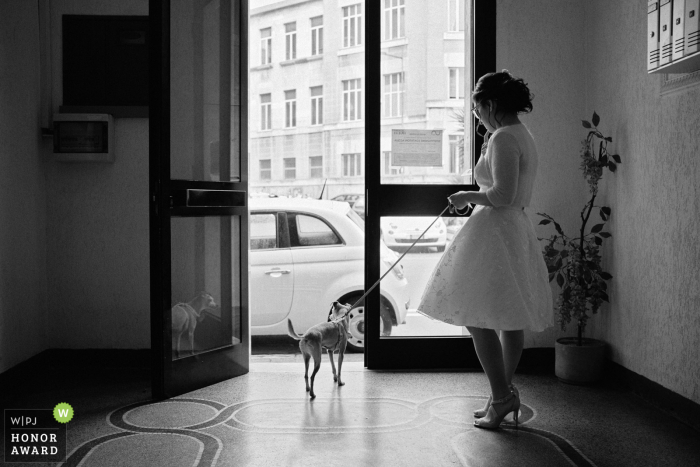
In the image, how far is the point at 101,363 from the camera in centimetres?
394

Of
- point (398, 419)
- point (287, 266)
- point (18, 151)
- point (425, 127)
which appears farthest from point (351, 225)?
point (18, 151)

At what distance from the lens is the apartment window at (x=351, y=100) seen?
610 inches

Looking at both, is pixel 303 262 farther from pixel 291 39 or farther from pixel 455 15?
pixel 291 39

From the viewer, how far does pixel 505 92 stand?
2.66 metres

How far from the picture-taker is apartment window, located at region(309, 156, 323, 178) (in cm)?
1836

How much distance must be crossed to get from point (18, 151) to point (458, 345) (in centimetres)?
280

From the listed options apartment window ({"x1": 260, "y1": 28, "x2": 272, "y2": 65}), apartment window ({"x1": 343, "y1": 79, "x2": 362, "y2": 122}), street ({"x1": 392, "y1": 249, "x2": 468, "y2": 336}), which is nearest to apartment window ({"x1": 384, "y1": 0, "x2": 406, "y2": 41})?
street ({"x1": 392, "y1": 249, "x2": 468, "y2": 336})

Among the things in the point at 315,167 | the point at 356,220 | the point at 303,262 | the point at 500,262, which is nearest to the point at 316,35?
the point at 315,167

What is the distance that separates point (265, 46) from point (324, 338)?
63.7 ft

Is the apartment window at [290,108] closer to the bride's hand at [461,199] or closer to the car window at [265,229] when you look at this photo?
the car window at [265,229]

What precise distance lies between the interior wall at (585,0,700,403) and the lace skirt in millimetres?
706

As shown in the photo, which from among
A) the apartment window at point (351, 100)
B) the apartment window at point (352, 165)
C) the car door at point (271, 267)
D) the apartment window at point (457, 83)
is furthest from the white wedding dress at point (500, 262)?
the apartment window at point (352, 165)

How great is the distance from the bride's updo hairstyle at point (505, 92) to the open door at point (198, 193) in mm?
1587

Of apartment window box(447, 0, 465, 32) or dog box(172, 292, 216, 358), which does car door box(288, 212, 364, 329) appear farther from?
apartment window box(447, 0, 465, 32)
